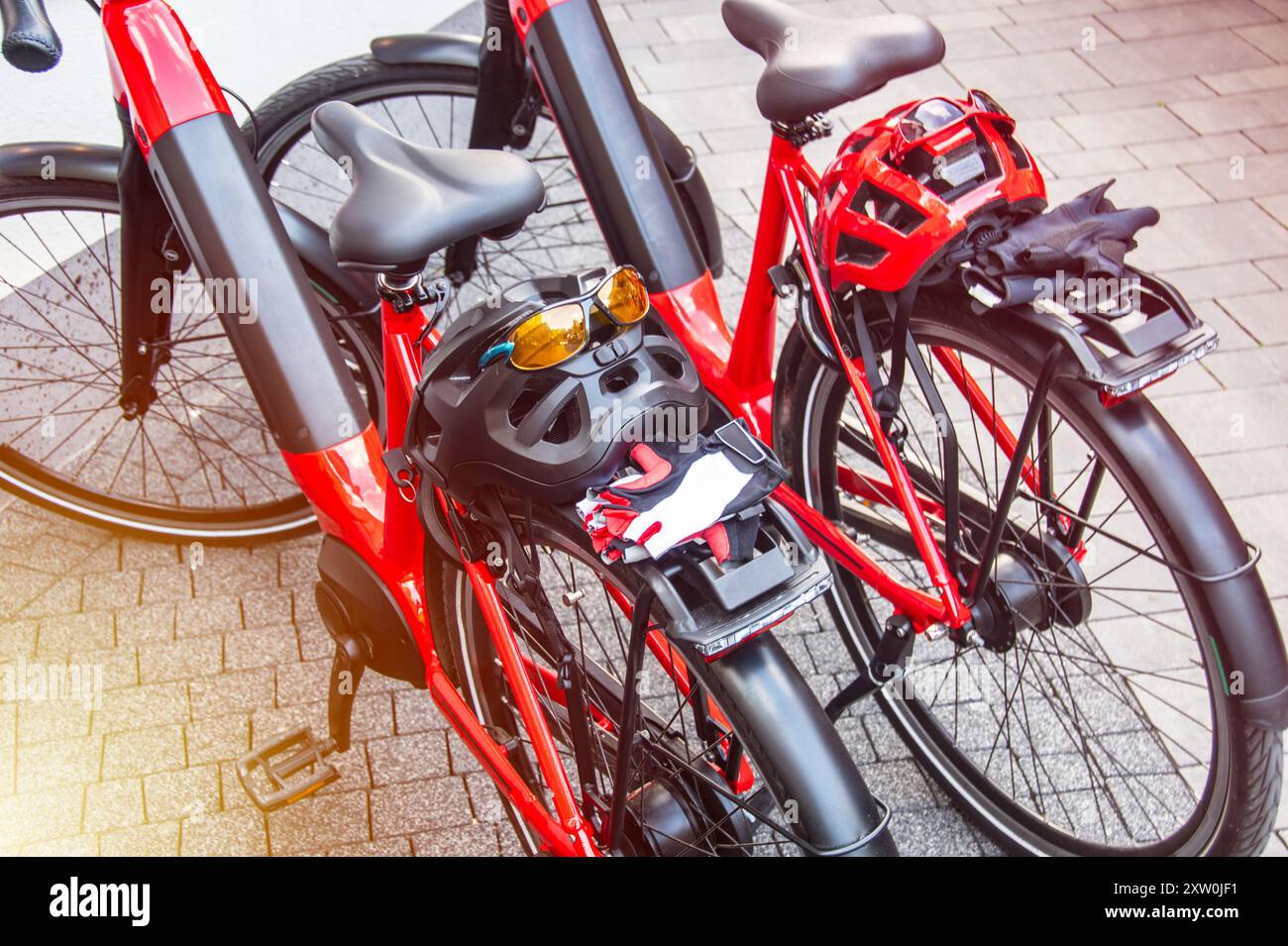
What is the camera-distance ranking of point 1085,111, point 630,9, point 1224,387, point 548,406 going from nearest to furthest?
point 548,406
point 1224,387
point 1085,111
point 630,9

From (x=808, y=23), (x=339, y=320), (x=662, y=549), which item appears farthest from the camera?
Result: (x=339, y=320)

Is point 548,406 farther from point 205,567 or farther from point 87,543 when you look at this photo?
point 87,543

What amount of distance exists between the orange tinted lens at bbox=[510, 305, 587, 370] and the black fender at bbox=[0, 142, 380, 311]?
1.12 meters

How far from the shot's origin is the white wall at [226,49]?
10.9 ft

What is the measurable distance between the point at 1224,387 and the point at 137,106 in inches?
114

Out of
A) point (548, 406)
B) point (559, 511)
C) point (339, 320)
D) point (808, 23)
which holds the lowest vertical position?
point (339, 320)

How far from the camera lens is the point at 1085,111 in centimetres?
475

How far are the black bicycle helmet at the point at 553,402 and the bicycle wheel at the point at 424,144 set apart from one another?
4.16 ft

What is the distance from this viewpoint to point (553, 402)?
1.63 m

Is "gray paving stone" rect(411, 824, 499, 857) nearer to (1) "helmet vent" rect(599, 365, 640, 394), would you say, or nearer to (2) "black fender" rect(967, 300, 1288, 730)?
(1) "helmet vent" rect(599, 365, 640, 394)

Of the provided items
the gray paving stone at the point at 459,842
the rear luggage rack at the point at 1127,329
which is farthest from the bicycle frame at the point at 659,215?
the gray paving stone at the point at 459,842

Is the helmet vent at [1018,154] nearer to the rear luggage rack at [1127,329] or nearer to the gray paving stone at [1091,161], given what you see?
the rear luggage rack at [1127,329]

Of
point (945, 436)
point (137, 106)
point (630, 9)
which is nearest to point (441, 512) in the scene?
point (945, 436)

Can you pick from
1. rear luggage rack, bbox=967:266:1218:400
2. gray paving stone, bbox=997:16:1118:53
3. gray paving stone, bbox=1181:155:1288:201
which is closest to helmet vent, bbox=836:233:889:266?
rear luggage rack, bbox=967:266:1218:400
